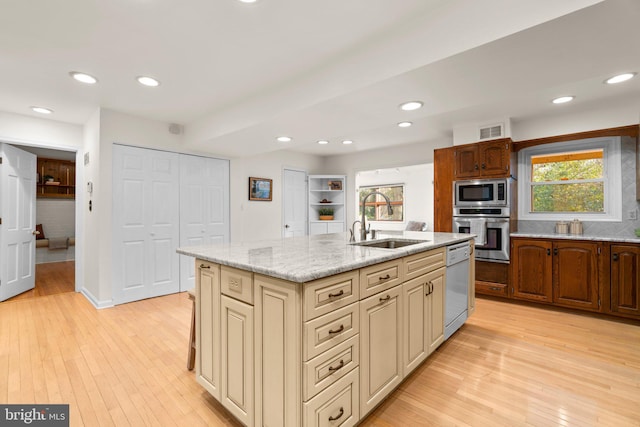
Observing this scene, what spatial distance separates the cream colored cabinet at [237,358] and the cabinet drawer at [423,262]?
102cm

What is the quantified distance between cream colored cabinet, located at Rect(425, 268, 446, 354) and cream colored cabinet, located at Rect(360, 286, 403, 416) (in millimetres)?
480

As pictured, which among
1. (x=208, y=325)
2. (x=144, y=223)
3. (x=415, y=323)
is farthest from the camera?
(x=144, y=223)

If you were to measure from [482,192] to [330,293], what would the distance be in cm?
330

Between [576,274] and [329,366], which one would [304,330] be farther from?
[576,274]

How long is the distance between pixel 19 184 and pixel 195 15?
13.1ft

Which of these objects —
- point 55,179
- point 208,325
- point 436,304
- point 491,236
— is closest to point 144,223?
point 208,325

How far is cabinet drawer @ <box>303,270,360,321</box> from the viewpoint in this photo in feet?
4.11

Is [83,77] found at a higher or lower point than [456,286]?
higher

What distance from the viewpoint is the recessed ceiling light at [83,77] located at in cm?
263

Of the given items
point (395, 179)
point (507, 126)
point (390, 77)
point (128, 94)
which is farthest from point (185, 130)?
point (395, 179)

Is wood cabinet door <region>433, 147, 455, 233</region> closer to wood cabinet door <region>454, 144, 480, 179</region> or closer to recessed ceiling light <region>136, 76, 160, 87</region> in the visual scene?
wood cabinet door <region>454, 144, 480, 179</region>

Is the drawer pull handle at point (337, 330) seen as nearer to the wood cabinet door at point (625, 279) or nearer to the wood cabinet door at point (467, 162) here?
the wood cabinet door at point (467, 162)

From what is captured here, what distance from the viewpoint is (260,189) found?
527 cm

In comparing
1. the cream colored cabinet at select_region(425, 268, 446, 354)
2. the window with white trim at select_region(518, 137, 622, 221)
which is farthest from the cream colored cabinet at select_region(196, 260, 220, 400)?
the window with white trim at select_region(518, 137, 622, 221)
